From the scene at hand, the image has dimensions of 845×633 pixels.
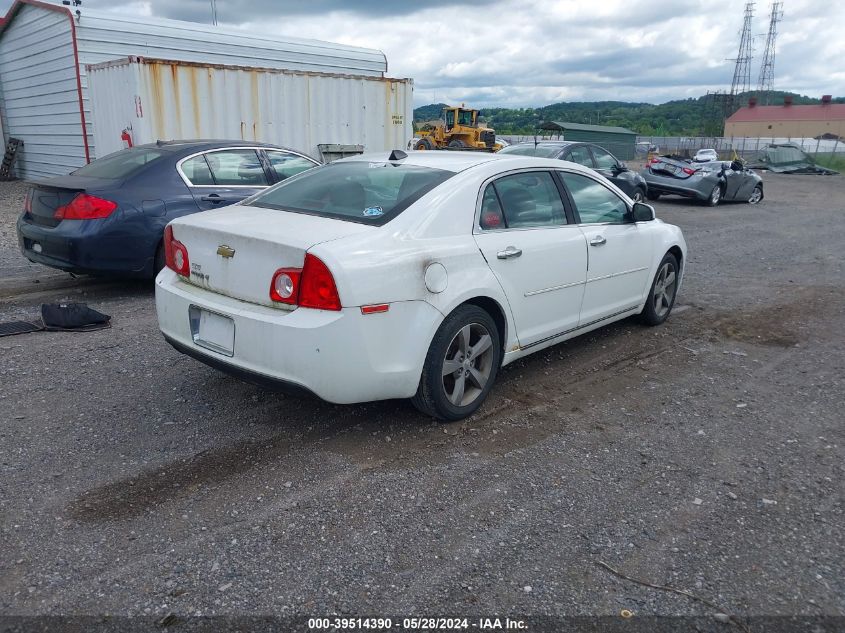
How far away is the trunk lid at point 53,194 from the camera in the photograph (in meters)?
6.54

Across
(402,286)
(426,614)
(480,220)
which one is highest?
(480,220)

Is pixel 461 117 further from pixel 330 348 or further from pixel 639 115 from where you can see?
Answer: pixel 639 115

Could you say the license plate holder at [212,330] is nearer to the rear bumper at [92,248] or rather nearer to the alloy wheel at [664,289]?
the rear bumper at [92,248]

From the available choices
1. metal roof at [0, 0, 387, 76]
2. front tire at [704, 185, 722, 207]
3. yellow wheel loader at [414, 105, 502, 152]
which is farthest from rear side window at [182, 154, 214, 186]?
yellow wheel loader at [414, 105, 502, 152]

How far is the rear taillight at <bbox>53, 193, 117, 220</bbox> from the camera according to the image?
6.41 m

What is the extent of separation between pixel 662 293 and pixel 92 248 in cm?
519

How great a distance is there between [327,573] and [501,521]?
84 cm

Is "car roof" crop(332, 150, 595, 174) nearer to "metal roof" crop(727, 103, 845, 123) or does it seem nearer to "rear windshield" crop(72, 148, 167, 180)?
"rear windshield" crop(72, 148, 167, 180)

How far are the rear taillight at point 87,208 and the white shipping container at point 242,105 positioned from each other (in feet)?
17.3

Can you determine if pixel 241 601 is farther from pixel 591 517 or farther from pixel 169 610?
pixel 591 517

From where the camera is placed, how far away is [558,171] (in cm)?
499

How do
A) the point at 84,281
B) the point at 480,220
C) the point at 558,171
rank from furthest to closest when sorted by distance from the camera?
the point at 84,281
the point at 558,171
the point at 480,220

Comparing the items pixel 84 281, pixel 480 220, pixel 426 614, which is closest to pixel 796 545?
pixel 426 614

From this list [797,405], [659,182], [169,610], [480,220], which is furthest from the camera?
[659,182]
